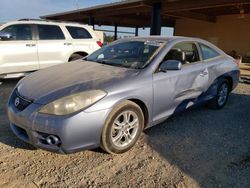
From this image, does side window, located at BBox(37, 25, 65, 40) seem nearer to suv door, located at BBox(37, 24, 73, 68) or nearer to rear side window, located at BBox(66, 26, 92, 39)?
suv door, located at BBox(37, 24, 73, 68)

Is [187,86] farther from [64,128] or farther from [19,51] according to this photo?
[19,51]

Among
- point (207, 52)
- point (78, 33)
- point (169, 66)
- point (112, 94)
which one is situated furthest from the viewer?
point (78, 33)

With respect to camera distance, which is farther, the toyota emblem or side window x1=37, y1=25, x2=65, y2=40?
side window x1=37, y1=25, x2=65, y2=40

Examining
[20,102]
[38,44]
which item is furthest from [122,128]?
[38,44]

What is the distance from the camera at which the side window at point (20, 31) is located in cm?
714

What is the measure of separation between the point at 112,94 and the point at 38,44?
4997 millimetres

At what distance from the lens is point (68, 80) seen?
347 cm

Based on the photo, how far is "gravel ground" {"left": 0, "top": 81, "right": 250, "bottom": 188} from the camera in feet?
9.55

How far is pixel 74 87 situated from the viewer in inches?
127

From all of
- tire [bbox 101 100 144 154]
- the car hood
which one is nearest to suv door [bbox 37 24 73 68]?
the car hood

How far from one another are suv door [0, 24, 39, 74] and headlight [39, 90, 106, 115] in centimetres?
459

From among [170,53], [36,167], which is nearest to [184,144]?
[170,53]

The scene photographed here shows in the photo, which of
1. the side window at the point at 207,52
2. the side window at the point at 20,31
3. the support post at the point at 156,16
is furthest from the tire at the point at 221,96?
the support post at the point at 156,16

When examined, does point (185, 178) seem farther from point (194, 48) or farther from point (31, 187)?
point (194, 48)
